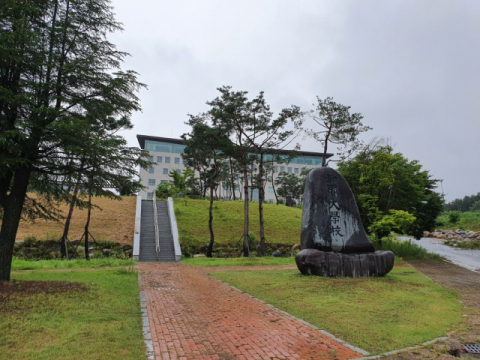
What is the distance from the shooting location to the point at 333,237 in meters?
11.7

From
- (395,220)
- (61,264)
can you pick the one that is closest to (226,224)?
(395,220)

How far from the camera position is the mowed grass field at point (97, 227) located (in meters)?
19.7

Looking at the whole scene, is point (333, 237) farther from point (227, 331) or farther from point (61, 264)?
point (61, 264)

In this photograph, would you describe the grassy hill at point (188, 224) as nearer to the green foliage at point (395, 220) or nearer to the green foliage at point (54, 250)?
the green foliage at point (54, 250)

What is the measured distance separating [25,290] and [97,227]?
14.7 meters

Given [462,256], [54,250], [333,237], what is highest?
[333,237]

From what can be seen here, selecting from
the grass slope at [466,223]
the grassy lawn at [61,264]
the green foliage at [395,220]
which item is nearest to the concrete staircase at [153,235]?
the grassy lawn at [61,264]

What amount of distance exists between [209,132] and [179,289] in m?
11.8

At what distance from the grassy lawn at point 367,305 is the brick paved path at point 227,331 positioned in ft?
1.49

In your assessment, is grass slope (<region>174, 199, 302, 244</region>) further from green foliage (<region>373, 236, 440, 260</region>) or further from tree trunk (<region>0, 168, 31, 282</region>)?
tree trunk (<region>0, 168, 31, 282</region>)

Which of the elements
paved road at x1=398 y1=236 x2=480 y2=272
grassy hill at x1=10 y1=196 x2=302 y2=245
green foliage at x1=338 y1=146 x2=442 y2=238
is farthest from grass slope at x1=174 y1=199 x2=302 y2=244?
paved road at x1=398 y1=236 x2=480 y2=272

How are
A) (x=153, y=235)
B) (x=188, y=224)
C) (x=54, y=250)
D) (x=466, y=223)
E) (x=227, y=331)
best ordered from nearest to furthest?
1. (x=227, y=331)
2. (x=54, y=250)
3. (x=153, y=235)
4. (x=188, y=224)
5. (x=466, y=223)

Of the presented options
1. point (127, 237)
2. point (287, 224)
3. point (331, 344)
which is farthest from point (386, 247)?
point (331, 344)

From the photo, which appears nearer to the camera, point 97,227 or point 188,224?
point 97,227
